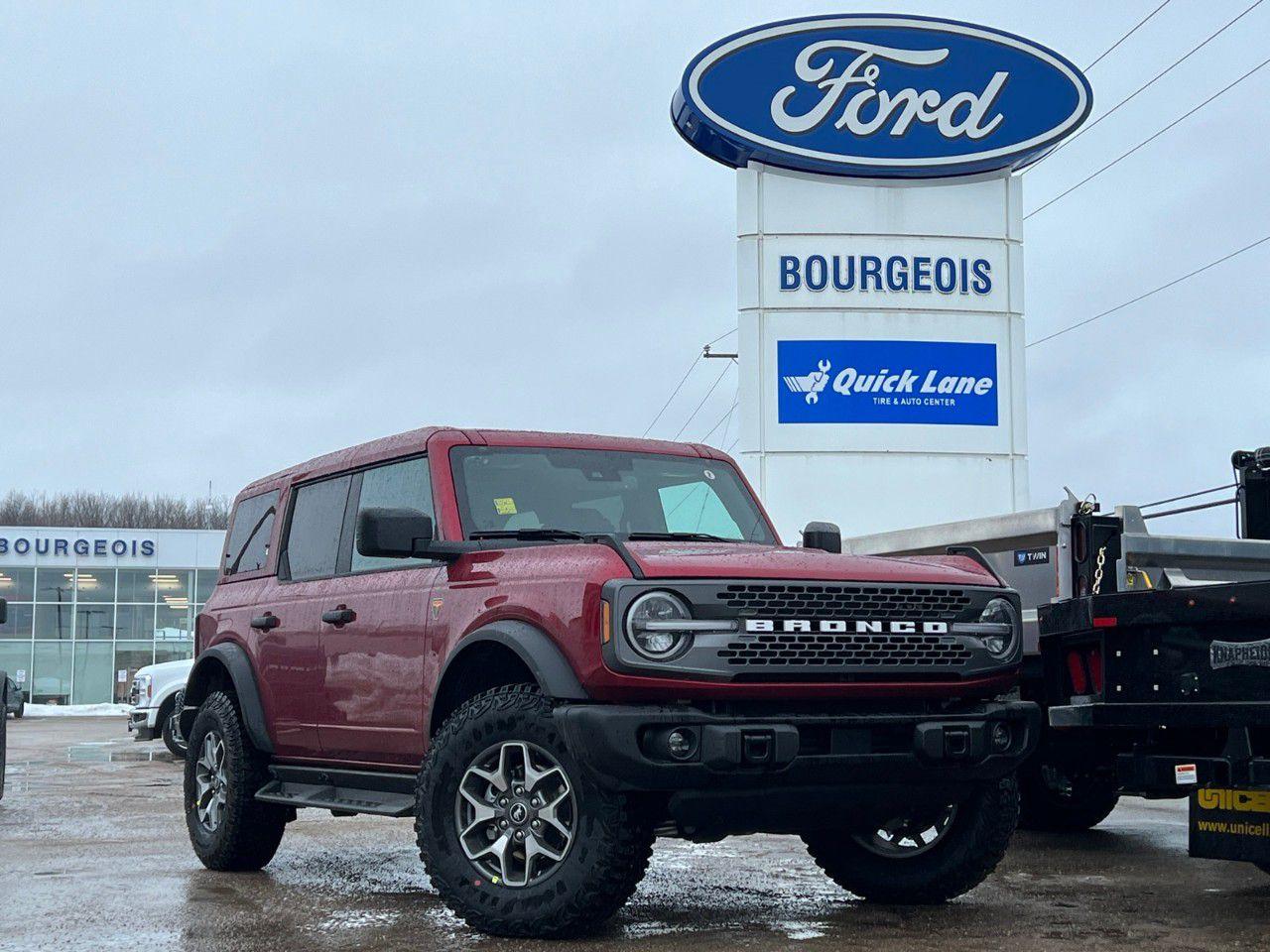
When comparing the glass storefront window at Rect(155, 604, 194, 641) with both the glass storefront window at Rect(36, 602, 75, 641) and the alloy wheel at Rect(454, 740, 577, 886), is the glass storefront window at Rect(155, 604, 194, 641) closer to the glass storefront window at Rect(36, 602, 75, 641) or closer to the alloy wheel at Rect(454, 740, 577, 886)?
the glass storefront window at Rect(36, 602, 75, 641)

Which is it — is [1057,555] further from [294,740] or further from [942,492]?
[942,492]

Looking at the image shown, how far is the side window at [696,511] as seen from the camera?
7727mm

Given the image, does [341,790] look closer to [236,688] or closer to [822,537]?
[236,688]

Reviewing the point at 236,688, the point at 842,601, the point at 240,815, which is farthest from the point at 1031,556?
the point at 240,815

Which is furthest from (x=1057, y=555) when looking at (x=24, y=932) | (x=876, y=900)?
(x=24, y=932)

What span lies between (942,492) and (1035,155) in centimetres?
→ 537

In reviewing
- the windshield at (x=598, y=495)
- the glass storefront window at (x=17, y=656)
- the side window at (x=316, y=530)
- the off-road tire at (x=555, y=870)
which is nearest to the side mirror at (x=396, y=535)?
the windshield at (x=598, y=495)

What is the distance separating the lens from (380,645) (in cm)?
725

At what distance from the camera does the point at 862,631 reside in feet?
20.5

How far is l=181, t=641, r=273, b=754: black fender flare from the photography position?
8.23 metres

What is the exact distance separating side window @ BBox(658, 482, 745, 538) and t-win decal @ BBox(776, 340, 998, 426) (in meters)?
17.2

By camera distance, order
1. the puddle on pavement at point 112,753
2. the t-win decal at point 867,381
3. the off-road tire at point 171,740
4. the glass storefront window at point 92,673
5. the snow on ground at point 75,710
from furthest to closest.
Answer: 1. the glass storefront window at point 92,673
2. the snow on ground at point 75,710
3. the t-win decal at point 867,381
4. the puddle on pavement at point 112,753
5. the off-road tire at point 171,740

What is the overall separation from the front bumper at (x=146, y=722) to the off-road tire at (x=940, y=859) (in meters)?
13.5

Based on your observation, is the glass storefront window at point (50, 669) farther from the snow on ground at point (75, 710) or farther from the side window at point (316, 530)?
the side window at point (316, 530)
